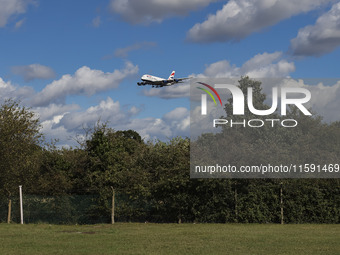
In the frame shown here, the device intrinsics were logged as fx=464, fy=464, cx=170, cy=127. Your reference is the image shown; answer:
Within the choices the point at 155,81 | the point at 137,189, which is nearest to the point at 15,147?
the point at 137,189

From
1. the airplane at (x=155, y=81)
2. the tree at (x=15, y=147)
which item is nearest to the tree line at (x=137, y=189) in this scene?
the tree at (x=15, y=147)

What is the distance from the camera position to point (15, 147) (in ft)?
76.8

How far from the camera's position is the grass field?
12969 millimetres

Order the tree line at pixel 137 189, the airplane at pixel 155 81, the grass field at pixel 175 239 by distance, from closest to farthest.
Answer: the grass field at pixel 175 239 → the tree line at pixel 137 189 → the airplane at pixel 155 81

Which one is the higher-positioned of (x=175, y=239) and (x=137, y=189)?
(x=137, y=189)

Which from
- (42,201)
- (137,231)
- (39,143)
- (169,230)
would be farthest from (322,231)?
(39,143)

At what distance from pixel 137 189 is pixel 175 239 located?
6.99 metres

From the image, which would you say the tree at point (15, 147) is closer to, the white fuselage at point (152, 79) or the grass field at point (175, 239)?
the grass field at point (175, 239)

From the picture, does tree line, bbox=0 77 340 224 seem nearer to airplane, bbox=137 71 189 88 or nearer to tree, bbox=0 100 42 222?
tree, bbox=0 100 42 222

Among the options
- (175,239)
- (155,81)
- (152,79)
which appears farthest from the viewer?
(152,79)

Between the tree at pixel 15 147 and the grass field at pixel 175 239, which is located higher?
the tree at pixel 15 147

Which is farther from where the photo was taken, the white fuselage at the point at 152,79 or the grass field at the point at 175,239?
the white fuselage at the point at 152,79

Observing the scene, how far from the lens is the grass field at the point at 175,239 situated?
1297 centimetres

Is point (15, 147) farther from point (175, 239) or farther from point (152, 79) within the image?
point (152, 79)
